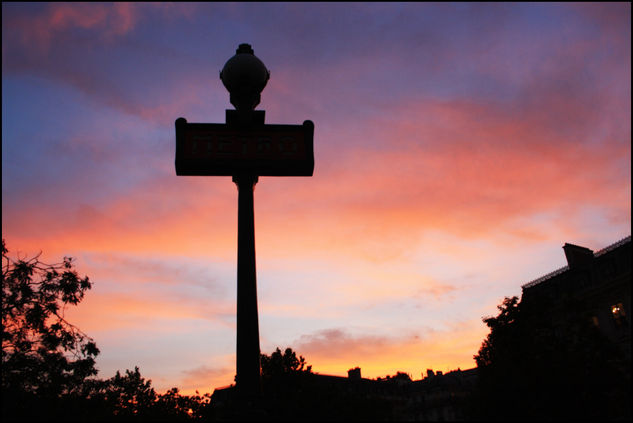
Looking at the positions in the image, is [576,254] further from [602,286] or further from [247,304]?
[247,304]

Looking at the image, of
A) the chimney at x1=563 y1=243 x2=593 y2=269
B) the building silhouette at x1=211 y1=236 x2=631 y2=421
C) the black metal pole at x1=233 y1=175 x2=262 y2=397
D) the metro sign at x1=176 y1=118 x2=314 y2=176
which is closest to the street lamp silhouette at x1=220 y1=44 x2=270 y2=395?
the black metal pole at x1=233 y1=175 x2=262 y2=397

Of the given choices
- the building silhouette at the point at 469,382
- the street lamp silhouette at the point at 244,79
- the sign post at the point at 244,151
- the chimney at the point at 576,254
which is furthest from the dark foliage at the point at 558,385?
the chimney at the point at 576,254

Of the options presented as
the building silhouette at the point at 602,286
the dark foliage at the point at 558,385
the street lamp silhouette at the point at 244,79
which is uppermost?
the street lamp silhouette at the point at 244,79

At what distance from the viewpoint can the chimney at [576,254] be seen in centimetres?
4075

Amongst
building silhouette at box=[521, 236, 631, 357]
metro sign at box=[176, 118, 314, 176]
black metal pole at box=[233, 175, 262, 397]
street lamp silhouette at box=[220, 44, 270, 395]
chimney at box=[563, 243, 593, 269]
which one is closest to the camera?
black metal pole at box=[233, 175, 262, 397]

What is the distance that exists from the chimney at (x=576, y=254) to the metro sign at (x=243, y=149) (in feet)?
95.6

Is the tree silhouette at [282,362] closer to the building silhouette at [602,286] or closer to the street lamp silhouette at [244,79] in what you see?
the building silhouette at [602,286]

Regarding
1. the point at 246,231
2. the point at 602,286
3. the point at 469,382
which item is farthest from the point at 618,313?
the point at 246,231

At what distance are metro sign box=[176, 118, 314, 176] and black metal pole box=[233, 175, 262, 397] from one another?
3.12 feet

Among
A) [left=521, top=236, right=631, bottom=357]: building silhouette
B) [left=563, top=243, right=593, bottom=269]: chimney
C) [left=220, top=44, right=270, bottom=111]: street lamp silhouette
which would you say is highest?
[left=220, top=44, right=270, bottom=111]: street lamp silhouette

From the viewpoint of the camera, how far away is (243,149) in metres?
20.6

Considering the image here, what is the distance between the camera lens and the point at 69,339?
25.1 metres

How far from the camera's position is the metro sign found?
20.2m

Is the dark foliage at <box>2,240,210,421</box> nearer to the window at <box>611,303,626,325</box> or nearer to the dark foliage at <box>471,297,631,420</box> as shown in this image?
the dark foliage at <box>471,297,631,420</box>
